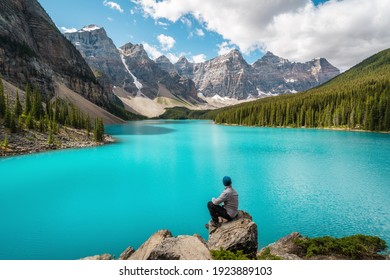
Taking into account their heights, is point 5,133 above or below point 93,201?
above

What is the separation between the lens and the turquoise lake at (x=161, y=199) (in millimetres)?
16656

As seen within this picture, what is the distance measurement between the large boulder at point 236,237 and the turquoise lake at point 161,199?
447cm

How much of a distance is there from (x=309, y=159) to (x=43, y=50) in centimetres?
21045

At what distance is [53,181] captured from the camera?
101ft

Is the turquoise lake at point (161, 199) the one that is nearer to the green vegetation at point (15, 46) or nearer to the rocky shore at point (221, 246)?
the rocky shore at point (221, 246)

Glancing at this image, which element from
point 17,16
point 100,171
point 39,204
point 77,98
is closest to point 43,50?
point 17,16

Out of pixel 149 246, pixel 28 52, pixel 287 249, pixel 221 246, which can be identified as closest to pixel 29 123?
pixel 149 246

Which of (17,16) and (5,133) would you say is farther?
(17,16)

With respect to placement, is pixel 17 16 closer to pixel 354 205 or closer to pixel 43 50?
pixel 43 50

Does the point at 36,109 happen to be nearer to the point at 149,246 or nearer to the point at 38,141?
the point at 38,141

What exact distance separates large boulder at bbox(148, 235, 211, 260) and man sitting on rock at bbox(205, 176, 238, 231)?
139 inches

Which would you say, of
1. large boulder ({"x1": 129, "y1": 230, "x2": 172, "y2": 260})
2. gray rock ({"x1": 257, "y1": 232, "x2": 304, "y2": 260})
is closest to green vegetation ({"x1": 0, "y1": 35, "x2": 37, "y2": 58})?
large boulder ({"x1": 129, "y1": 230, "x2": 172, "y2": 260})

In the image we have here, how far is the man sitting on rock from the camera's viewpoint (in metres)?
13.0

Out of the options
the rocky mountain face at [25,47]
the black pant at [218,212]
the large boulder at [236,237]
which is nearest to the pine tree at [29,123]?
the black pant at [218,212]
